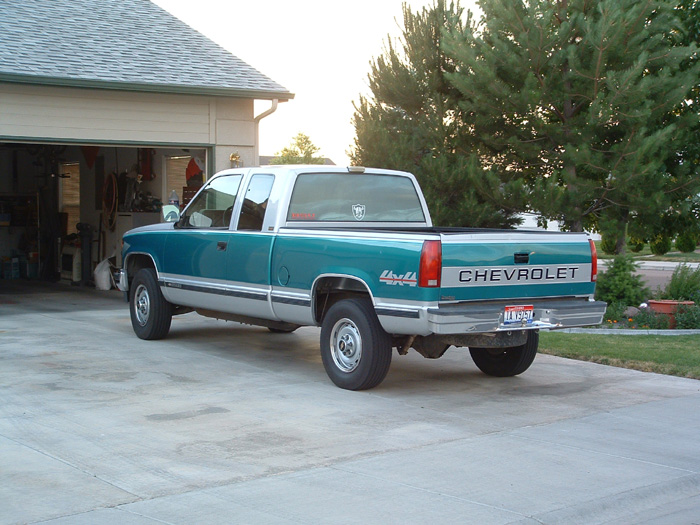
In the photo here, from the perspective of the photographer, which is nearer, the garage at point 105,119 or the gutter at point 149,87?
the gutter at point 149,87

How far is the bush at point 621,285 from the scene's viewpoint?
46.4 feet

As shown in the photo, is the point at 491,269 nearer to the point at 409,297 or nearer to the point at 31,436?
the point at 409,297

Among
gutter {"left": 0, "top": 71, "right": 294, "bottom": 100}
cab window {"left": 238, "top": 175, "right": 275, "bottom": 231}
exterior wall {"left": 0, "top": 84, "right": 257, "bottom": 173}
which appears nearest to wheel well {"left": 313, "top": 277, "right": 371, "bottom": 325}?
cab window {"left": 238, "top": 175, "right": 275, "bottom": 231}

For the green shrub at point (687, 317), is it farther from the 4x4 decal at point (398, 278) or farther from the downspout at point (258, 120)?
the downspout at point (258, 120)

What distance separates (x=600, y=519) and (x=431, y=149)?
12.9 meters

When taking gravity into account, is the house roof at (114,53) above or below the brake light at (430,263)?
above

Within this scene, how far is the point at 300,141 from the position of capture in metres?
88.3

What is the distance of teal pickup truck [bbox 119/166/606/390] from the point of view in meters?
7.66

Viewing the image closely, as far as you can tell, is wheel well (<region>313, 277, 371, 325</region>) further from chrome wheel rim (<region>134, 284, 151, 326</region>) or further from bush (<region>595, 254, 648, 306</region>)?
bush (<region>595, 254, 648, 306</region>)

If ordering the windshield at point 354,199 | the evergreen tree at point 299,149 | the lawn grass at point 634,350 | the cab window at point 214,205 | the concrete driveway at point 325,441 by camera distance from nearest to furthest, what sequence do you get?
the concrete driveway at point 325,441
the windshield at point 354,199
the lawn grass at point 634,350
the cab window at point 214,205
the evergreen tree at point 299,149

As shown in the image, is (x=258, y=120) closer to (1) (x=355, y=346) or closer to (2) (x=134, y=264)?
(2) (x=134, y=264)

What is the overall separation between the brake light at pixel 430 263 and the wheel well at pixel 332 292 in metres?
0.79

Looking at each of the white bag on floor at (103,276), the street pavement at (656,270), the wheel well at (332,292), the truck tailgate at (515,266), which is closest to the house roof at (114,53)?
the white bag on floor at (103,276)

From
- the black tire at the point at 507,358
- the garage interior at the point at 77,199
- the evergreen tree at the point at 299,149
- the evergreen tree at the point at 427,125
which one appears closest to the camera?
the black tire at the point at 507,358
